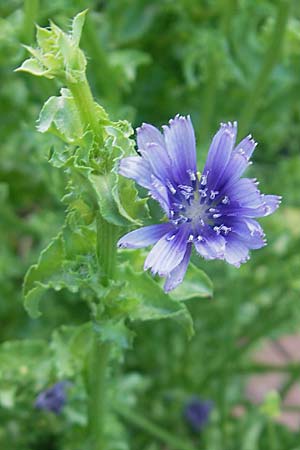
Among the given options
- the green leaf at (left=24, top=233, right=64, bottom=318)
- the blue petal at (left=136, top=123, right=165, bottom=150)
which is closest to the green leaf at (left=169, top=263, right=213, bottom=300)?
the green leaf at (left=24, top=233, right=64, bottom=318)

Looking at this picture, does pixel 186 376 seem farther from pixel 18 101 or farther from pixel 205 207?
pixel 205 207

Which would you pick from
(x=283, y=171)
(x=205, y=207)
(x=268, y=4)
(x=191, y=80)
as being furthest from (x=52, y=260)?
(x=283, y=171)

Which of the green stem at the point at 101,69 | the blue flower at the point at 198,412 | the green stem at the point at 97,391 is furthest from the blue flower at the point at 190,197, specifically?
the blue flower at the point at 198,412

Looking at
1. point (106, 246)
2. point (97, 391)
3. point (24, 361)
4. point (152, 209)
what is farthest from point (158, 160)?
point (152, 209)

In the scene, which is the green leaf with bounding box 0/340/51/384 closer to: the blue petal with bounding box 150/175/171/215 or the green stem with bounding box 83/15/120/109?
the green stem with bounding box 83/15/120/109

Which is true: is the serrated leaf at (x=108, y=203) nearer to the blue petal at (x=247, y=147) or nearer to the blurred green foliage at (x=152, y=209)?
the blue petal at (x=247, y=147)

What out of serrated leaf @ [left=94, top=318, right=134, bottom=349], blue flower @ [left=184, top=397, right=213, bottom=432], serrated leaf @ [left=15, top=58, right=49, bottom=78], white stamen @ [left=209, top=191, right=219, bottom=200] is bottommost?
blue flower @ [left=184, top=397, right=213, bottom=432]

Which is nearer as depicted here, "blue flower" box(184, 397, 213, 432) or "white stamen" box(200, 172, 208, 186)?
"white stamen" box(200, 172, 208, 186)
